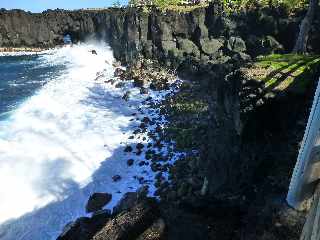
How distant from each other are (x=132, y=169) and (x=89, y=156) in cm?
302

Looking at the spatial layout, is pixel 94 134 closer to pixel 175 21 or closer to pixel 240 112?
pixel 240 112

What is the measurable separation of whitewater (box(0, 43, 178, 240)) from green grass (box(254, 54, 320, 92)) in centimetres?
668

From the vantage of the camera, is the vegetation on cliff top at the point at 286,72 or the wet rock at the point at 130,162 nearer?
the vegetation on cliff top at the point at 286,72

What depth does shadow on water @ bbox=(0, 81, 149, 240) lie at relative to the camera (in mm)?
14914

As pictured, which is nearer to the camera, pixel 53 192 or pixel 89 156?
pixel 53 192

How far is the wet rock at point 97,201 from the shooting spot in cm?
1575

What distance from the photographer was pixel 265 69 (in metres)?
14.6

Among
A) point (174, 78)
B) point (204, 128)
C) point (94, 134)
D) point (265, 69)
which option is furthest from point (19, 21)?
point (265, 69)

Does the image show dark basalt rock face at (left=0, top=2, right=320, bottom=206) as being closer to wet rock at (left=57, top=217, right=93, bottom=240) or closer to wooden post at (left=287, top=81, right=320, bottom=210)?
wet rock at (left=57, top=217, right=93, bottom=240)

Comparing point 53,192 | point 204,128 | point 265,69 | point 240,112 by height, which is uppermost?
point 265,69

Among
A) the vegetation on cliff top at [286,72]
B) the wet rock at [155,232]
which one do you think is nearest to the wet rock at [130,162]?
the vegetation on cliff top at [286,72]

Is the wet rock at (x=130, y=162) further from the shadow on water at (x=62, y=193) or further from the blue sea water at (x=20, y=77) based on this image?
the blue sea water at (x=20, y=77)

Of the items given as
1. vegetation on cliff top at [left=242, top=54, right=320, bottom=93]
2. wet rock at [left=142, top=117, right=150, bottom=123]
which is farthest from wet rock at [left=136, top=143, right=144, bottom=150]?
vegetation on cliff top at [left=242, top=54, right=320, bottom=93]

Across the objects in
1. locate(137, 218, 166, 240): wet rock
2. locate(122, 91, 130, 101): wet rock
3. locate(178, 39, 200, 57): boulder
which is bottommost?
locate(122, 91, 130, 101): wet rock
